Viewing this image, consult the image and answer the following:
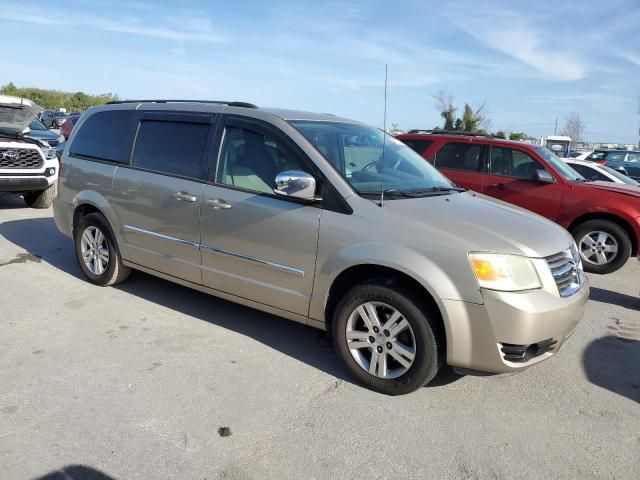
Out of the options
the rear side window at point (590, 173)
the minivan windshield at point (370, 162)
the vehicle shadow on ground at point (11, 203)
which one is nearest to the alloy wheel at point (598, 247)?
the rear side window at point (590, 173)

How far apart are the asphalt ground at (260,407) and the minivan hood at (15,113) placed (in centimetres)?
556

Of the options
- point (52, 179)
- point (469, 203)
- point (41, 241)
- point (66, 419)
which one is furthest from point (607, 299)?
point (52, 179)

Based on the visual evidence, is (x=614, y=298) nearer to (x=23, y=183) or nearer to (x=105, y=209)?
(x=105, y=209)

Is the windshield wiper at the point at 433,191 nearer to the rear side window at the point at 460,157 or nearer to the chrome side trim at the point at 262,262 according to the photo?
the chrome side trim at the point at 262,262

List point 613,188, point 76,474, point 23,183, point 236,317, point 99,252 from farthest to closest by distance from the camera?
point 23,183, point 613,188, point 99,252, point 236,317, point 76,474

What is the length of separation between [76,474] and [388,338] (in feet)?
6.14

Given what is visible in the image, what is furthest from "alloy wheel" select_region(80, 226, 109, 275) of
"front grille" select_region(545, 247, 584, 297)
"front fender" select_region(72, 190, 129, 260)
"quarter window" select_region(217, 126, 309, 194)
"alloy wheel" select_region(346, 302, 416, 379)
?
"front grille" select_region(545, 247, 584, 297)

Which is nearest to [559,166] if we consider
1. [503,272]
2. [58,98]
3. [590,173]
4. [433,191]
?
[590,173]

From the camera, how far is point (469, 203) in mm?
3938

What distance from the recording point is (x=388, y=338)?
3.38 m

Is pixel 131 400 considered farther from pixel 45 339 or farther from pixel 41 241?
pixel 41 241

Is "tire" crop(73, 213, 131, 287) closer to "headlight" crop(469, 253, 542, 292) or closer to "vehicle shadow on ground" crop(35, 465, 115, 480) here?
"vehicle shadow on ground" crop(35, 465, 115, 480)

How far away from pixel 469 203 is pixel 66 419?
299cm

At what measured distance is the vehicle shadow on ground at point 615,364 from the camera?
371 cm
